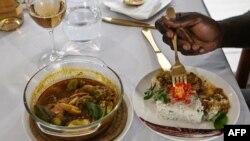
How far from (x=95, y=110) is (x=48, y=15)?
1.05 ft

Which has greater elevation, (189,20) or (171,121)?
(189,20)

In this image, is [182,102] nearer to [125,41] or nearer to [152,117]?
[152,117]

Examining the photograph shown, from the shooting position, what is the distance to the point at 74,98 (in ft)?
3.06

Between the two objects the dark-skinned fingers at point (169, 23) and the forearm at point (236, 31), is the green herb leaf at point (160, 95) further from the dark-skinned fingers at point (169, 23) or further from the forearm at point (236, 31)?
the forearm at point (236, 31)

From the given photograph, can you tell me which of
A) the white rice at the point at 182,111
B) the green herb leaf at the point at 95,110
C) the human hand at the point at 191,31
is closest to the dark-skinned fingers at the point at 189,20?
the human hand at the point at 191,31

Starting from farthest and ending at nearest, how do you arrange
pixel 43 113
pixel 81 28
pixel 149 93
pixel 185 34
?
pixel 81 28, pixel 185 34, pixel 149 93, pixel 43 113

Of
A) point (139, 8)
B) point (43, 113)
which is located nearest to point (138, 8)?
point (139, 8)

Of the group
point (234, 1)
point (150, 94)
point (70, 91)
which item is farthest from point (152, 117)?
point (234, 1)

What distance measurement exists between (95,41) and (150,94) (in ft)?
0.95

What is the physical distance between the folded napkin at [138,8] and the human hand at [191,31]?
143 mm

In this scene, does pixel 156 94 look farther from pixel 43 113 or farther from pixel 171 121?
pixel 43 113

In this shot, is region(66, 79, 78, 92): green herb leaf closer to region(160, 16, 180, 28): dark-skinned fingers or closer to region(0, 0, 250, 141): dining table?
region(0, 0, 250, 141): dining table

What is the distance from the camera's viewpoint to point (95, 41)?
47.3 inches

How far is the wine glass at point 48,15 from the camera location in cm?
105
